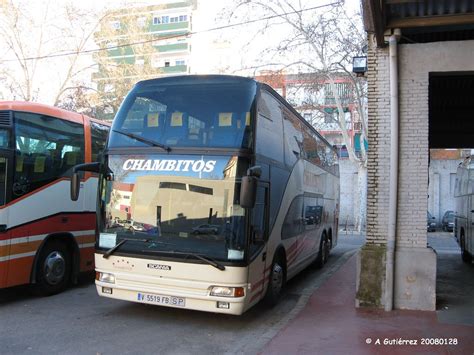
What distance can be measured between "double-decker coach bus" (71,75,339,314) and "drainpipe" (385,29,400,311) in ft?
6.32

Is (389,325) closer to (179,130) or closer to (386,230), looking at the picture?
(386,230)

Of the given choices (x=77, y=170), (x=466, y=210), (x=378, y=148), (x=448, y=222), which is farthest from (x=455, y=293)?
(x=448, y=222)

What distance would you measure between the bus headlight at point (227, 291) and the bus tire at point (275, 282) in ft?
4.98

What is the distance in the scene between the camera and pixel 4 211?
7695mm

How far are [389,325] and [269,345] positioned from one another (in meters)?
2.00

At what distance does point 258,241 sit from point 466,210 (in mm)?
10176

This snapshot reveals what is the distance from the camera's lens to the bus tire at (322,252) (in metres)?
13.4

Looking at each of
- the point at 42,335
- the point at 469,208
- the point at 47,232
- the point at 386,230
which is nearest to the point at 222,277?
the point at 42,335

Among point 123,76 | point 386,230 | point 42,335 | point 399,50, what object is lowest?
point 42,335

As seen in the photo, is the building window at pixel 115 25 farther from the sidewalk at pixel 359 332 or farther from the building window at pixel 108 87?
the sidewalk at pixel 359 332

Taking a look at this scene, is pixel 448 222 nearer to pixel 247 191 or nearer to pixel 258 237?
pixel 258 237

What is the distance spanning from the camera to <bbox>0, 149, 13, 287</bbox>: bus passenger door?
7.67 meters

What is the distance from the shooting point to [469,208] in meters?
14.1

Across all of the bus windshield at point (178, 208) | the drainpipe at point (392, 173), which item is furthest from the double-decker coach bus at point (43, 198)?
the drainpipe at point (392, 173)
